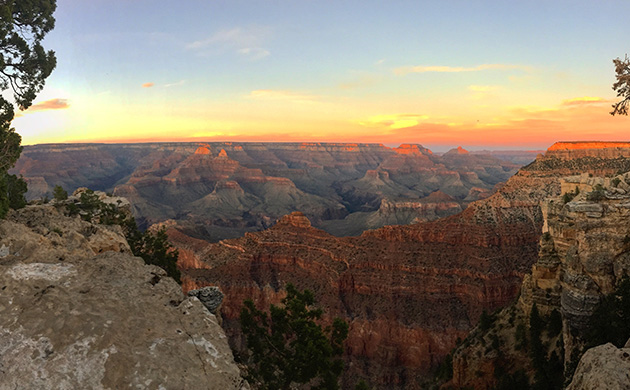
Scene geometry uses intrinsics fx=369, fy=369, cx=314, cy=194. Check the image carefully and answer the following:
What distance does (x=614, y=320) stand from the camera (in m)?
16.7

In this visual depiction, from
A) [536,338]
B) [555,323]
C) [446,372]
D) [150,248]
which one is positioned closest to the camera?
[555,323]

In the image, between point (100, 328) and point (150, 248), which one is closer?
point (100, 328)

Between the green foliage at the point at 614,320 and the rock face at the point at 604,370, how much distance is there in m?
7.16

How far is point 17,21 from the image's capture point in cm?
2159

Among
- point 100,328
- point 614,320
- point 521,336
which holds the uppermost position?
point 100,328

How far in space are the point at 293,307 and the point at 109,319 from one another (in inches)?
392

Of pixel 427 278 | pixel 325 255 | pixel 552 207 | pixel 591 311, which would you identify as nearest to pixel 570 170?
pixel 427 278

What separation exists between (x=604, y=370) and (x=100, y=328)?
43.7ft

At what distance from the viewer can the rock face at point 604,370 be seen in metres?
9.43

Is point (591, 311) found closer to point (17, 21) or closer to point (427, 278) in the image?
point (427, 278)

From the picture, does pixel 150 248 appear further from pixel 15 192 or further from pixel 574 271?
pixel 574 271

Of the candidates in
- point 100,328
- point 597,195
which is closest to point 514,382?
point 597,195

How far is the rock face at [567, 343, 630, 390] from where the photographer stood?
9430 millimetres

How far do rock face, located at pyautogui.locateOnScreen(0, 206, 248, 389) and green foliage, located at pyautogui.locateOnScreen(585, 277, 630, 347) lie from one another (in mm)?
16697
